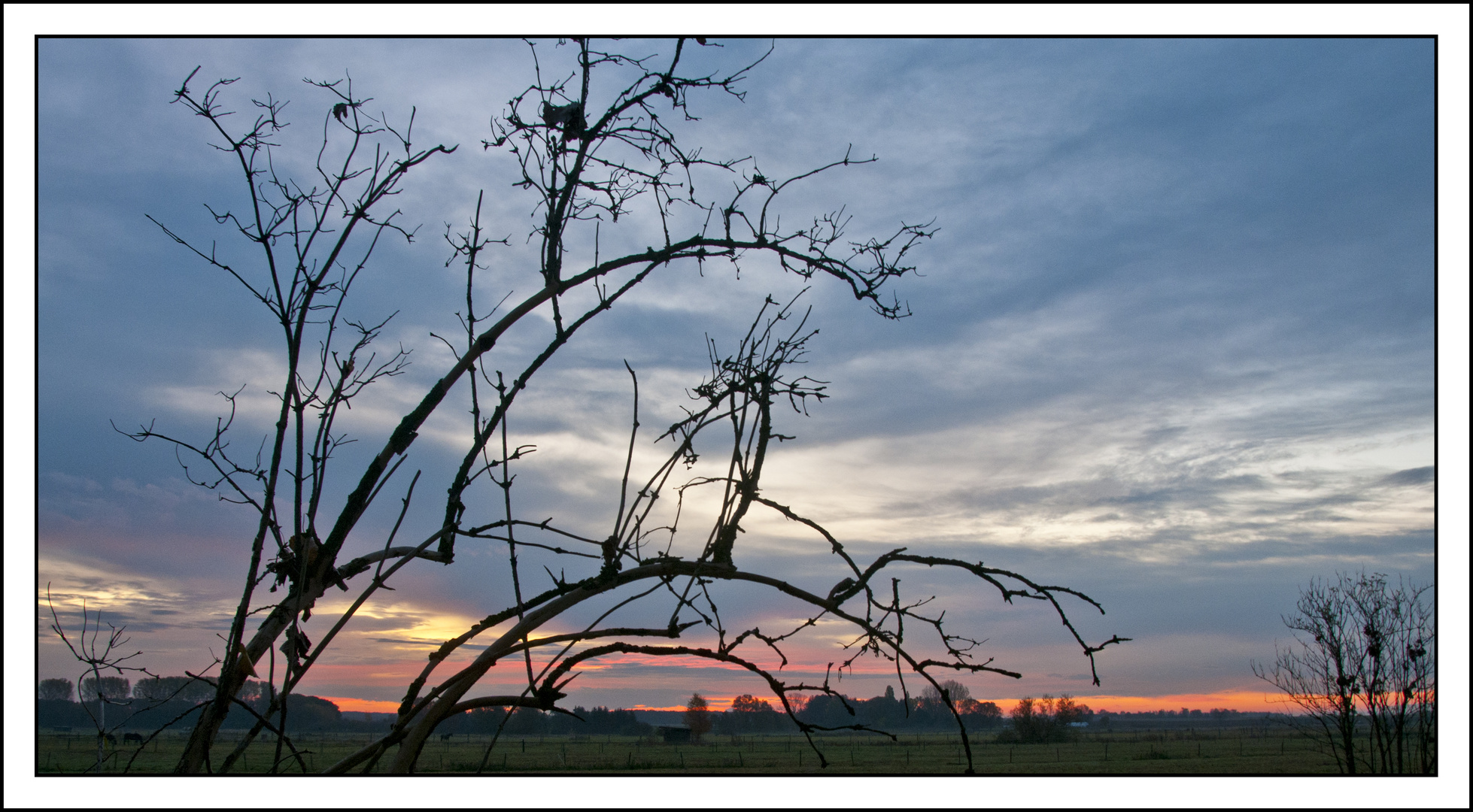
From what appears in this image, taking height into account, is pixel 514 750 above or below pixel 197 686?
below

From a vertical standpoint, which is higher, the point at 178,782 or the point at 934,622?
the point at 934,622

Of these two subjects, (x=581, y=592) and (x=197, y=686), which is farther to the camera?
(x=197, y=686)

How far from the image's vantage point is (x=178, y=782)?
70.7 inches

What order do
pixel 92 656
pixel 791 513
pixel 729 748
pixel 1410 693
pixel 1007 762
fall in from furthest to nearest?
1. pixel 729 748
2. pixel 1007 762
3. pixel 1410 693
4. pixel 92 656
5. pixel 791 513

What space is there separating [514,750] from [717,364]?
66.4 meters

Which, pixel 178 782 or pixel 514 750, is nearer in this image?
pixel 178 782

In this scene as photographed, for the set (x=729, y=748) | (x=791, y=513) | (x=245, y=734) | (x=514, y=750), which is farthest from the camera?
(x=729, y=748)

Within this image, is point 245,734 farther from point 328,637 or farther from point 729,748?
point 729,748

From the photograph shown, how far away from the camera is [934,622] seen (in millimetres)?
2016

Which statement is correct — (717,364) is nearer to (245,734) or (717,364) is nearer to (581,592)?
(581,592)

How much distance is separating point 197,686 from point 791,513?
1.43 metres

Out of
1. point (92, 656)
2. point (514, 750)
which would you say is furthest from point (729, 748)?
point (92, 656)

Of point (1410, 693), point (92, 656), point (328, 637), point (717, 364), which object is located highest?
point (717, 364)

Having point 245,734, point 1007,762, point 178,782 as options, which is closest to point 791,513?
point 245,734
